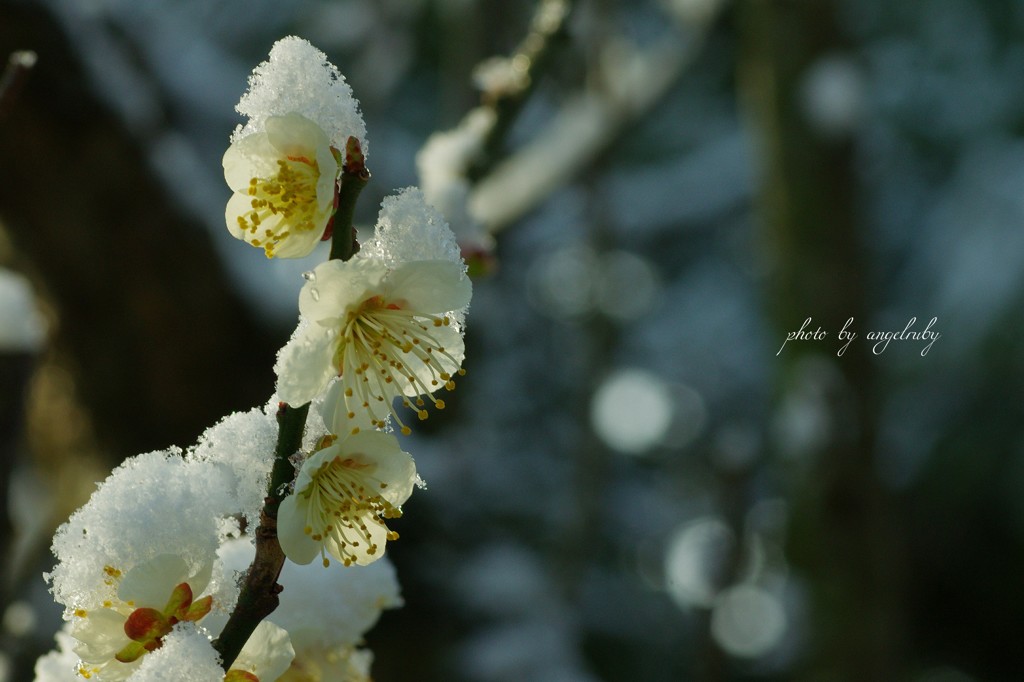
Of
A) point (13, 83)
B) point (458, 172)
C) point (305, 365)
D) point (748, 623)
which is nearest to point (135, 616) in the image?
point (305, 365)

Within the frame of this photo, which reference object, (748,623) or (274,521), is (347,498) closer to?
(274,521)

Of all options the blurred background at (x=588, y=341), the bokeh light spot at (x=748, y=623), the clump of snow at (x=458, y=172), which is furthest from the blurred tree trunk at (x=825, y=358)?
the clump of snow at (x=458, y=172)

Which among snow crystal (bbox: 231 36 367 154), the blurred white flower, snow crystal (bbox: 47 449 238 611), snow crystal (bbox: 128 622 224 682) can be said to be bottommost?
snow crystal (bbox: 128 622 224 682)

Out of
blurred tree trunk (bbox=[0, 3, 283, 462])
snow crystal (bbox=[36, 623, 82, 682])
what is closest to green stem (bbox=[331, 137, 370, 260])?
snow crystal (bbox=[36, 623, 82, 682])

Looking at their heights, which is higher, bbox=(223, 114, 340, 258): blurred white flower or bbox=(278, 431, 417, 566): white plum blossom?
bbox=(223, 114, 340, 258): blurred white flower

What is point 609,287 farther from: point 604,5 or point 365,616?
point 365,616

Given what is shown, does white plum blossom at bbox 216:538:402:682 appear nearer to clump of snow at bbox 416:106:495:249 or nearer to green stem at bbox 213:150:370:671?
green stem at bbox 213:150:370:671
